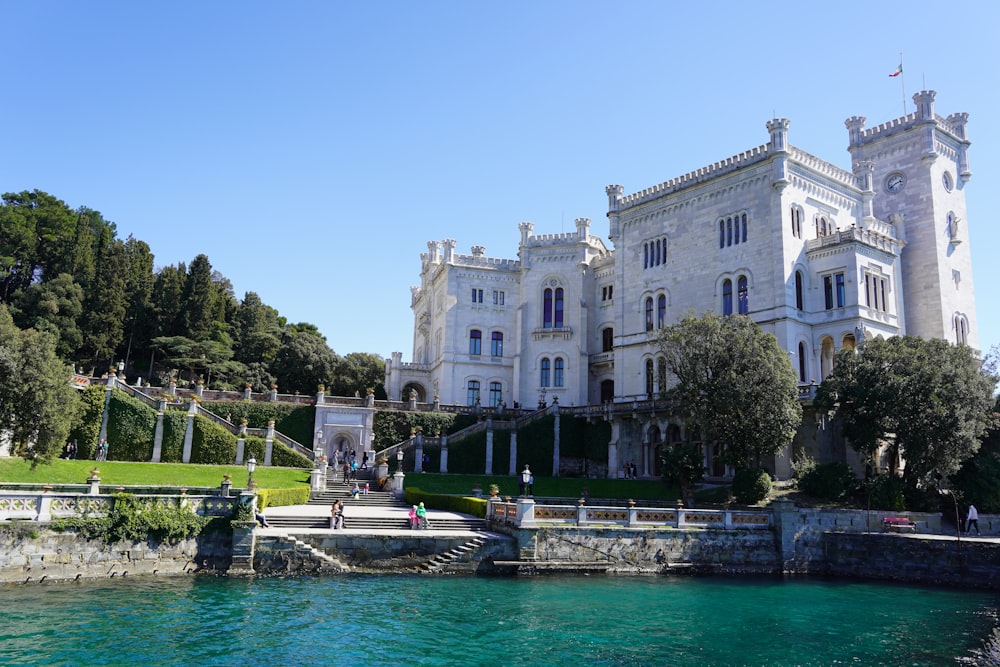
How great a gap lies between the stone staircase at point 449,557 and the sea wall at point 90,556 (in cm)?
637

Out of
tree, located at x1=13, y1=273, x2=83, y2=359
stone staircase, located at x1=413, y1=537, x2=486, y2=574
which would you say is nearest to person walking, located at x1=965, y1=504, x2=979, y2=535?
stone staircase, located at x1=413, y1=537, x2=486, y2=574

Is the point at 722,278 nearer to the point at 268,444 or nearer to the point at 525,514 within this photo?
the point at 525,514

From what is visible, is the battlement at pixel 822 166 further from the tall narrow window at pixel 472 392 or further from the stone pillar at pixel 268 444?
the stone pillar at pixel 268 444

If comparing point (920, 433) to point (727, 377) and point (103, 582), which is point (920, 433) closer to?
point (727, 377)

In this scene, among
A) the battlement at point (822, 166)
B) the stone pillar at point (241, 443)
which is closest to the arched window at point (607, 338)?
the battlement at point (822, 166)

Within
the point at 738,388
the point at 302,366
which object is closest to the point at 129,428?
the point at 302,366

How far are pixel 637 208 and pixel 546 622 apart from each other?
38040mm

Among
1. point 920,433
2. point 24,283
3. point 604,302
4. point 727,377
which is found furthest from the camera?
point 24,283

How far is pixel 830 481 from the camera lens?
110 ft

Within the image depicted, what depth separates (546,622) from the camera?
64.4ft

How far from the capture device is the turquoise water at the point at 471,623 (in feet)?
53.4

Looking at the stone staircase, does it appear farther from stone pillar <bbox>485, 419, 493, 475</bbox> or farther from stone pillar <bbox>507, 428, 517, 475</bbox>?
stone pillar <bbox>507, 428, 517, 475</bbox>

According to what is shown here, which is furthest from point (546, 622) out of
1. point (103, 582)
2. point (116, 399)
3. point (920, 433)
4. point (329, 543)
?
point (116, 399)

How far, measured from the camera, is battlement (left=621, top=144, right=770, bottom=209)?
46.1m
